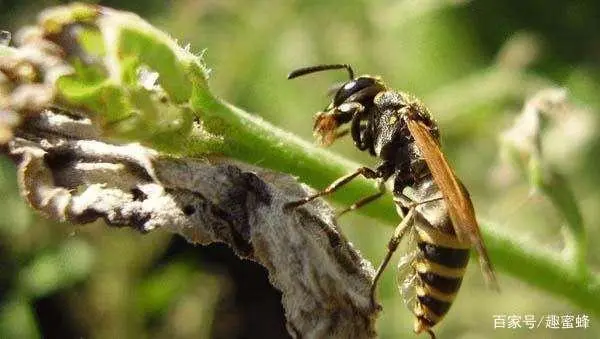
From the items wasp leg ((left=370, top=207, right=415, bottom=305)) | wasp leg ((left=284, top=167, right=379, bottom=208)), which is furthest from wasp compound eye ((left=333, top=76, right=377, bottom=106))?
wasp leg ((left=370, top=207, right=415, bottom=305))

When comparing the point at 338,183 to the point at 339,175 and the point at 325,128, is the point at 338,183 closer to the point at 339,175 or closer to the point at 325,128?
the point at 339,175

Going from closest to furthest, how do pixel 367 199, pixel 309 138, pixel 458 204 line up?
pixel 458 204, pixel 367 199, pixel 309 138

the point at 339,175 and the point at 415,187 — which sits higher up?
the point at 339,175

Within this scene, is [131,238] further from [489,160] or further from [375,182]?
[489,160]

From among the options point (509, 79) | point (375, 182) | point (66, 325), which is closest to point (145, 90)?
point (375, 182)

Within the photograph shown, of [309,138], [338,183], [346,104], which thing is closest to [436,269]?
[338,183]

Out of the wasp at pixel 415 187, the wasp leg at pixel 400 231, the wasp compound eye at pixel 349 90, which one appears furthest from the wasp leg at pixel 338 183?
the wasp compound eye at pixel 349 90

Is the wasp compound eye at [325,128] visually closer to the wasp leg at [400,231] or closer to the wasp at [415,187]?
the wasp at [415,187]
